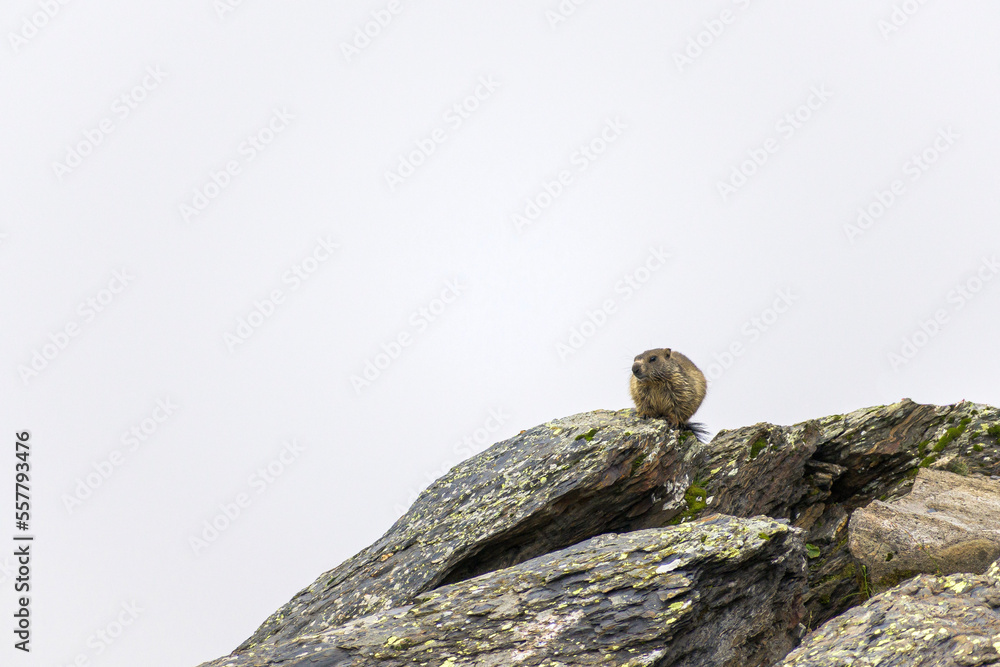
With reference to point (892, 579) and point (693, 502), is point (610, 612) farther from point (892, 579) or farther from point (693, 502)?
point (892, 579)

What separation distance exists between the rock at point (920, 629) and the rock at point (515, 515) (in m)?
4.58

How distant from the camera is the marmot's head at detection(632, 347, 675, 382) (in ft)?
56.1

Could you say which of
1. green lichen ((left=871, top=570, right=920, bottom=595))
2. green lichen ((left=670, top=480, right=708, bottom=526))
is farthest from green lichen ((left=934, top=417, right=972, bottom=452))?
green lichen ((left=670, top=480, right=708, bottom=526))

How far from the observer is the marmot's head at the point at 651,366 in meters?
17.1

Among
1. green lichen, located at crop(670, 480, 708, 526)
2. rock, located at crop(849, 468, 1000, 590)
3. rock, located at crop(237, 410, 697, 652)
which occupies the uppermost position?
rock, located at crop(237, 410, 697, 652)

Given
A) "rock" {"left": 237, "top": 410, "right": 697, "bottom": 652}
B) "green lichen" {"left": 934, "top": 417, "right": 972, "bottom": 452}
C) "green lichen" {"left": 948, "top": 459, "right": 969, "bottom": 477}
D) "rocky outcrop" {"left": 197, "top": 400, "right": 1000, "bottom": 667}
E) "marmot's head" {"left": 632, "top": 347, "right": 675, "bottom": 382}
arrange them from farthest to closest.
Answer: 1. "marmot's head" {"left": 632, "top": 347, "right": 675, "bottom": 382}
2. "green lichen" {"left": 934, "top": 417, "right": 972, "bottom": 452}
3. "green lichen" {"left": 948, "top": 459, "right": 969, "bottom": 477}
4. "rock" {"left": 237, "top": 410, "right": 697, "bottom": 652}
5. "rocky outcrop" {"left": 197, "top": 400, "right": 1000, "bottom": 667}

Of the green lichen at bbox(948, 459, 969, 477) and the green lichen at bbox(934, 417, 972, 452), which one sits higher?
the green lichen at bbox(934, 417, 972, 452)

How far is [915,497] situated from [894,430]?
355 cm

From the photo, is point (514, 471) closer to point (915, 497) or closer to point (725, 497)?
point (725, 497)

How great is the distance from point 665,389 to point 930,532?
601cm

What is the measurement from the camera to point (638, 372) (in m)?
17.1

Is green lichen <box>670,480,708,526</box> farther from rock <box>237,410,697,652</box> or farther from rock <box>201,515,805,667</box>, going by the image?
rock <box>201,515,805,667</box>

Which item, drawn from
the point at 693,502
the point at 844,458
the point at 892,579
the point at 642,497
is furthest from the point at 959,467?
the point at 642,497

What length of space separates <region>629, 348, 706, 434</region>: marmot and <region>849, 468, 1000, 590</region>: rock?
14.3 ft
